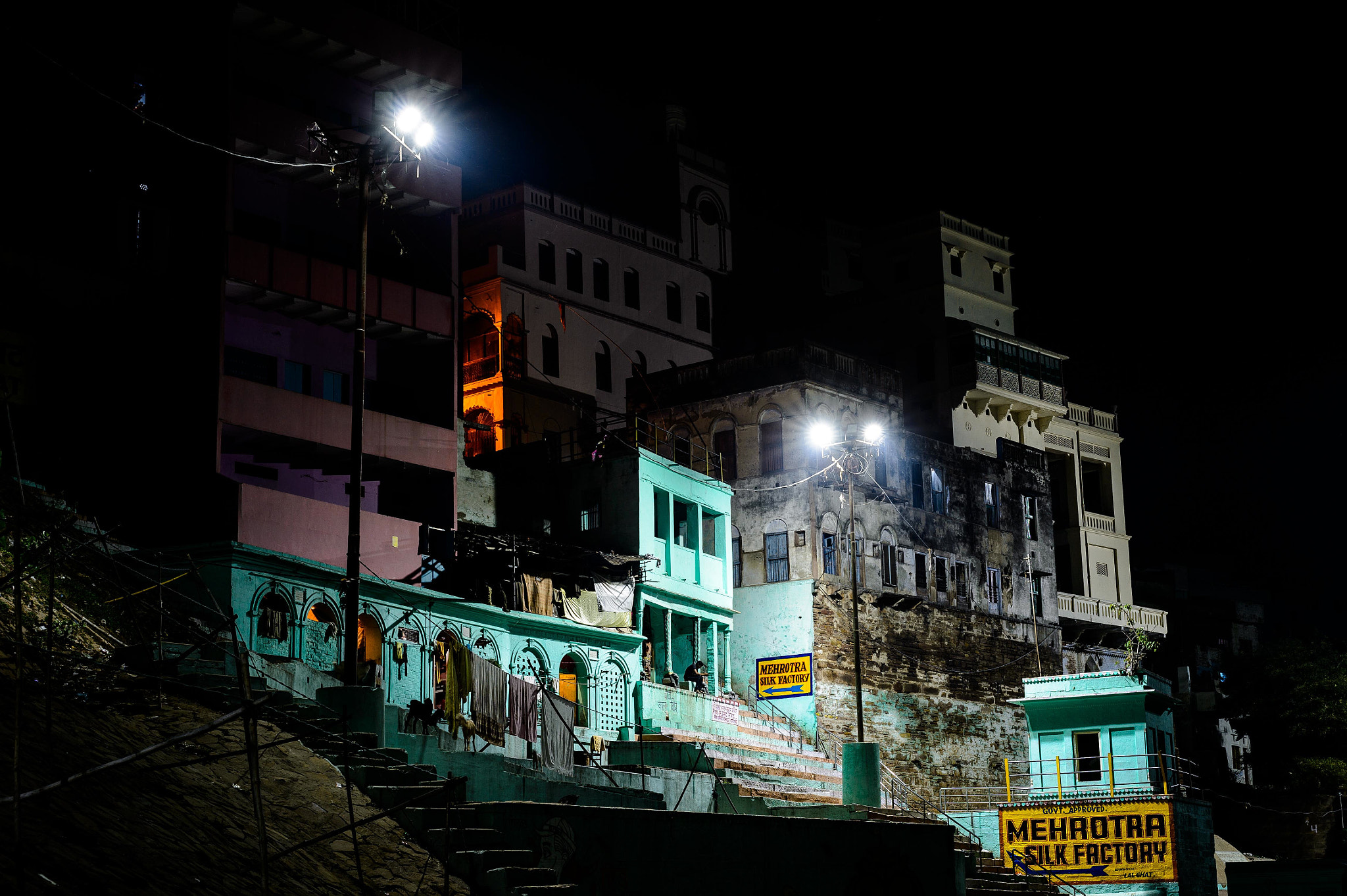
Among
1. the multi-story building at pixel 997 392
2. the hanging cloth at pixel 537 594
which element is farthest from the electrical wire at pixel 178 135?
the multi-story building at pixel 997 392

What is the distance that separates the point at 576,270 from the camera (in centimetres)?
5322

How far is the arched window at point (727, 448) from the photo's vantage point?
1869 inches

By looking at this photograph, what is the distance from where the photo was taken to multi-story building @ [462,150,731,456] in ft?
161

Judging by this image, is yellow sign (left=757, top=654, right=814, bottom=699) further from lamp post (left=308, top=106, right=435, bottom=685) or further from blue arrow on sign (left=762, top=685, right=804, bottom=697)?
lamp post (left=308, top=106, right=435, bottom=685)

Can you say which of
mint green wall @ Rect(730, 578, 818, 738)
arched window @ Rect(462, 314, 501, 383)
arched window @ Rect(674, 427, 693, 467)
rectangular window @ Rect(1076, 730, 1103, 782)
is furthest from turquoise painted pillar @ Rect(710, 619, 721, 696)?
arched window @ Rect(462, 314, 501, 383)

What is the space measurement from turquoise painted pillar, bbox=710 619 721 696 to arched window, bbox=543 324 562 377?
1249cm

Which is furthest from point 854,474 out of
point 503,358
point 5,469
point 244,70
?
point 5,469

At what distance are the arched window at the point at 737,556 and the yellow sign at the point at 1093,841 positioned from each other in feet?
47.5

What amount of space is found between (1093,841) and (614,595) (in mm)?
13081

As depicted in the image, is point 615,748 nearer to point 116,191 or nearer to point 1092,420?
point 116,191

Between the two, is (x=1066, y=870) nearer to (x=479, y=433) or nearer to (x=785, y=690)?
(x=785, y=690)

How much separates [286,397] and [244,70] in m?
7.93

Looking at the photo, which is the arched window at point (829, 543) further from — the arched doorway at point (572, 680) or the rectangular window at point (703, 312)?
the rectangular window at point (703, 312)

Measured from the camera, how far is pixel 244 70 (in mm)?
33906
